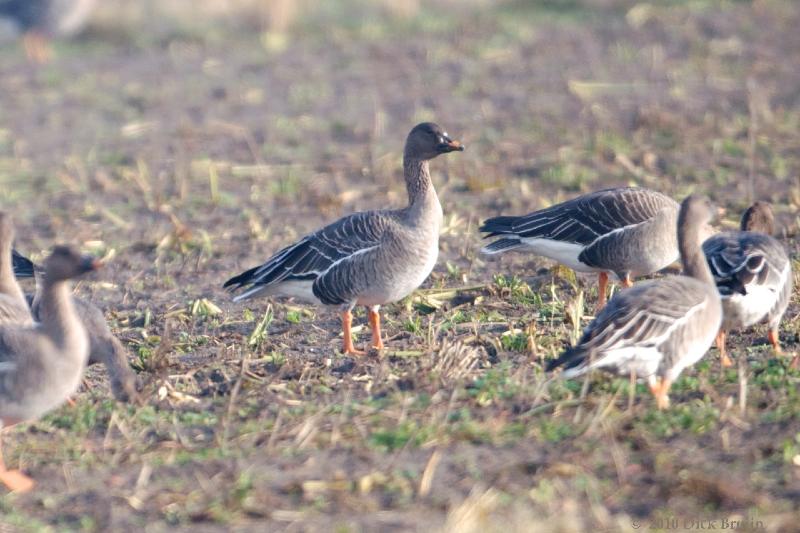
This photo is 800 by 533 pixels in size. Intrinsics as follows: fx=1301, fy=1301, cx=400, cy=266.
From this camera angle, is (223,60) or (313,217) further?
(223,60)

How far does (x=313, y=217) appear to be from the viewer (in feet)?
46.4

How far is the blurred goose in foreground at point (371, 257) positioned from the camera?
9.92 m

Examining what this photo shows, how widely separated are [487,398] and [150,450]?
2143 mm

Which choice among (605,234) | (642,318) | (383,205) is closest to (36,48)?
(383,205)

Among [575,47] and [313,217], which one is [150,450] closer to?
[313,217]

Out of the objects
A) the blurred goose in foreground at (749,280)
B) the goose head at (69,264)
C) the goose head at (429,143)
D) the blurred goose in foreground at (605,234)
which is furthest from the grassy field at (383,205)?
the goose head at (429,143)

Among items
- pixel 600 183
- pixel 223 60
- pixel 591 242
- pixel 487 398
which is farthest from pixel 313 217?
pixel 223 60

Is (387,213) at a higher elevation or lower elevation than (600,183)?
higher

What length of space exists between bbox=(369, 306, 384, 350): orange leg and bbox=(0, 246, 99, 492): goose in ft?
8.88

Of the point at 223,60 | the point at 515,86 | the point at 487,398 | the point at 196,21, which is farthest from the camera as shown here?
the point at 196,21

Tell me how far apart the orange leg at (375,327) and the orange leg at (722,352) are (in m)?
2.47

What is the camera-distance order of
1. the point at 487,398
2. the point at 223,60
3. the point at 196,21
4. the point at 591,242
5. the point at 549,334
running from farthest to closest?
the point at 196,21, the point at 223,60, the point at 591,242, the point at 549,334, the point at 487,398

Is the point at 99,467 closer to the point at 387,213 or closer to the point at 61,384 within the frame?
the point at 61,384

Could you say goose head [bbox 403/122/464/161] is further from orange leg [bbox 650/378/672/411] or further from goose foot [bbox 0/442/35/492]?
goose foot [bbox 0/442/35/492]
